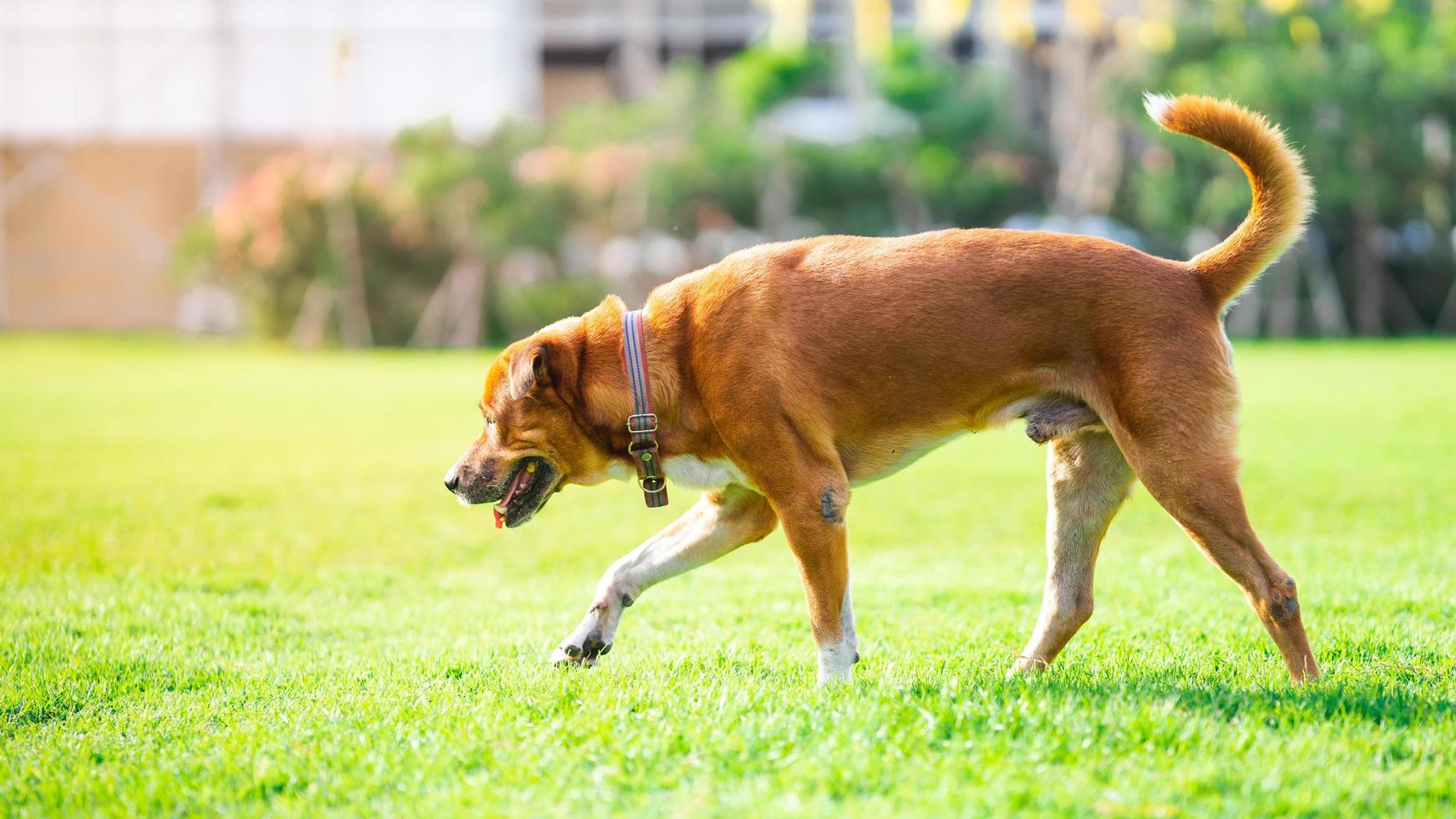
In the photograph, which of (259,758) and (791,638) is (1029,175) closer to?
(791,638)

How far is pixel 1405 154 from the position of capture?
99.0 ft

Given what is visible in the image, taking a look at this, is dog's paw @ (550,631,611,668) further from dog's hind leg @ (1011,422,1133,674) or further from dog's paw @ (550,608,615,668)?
dog's hind leg @ (1011,422,1133,674)

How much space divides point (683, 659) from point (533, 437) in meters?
1.10

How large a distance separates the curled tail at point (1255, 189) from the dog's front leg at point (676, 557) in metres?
1.99

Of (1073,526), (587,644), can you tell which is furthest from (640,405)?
(1073,526)

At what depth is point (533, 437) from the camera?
5734mm

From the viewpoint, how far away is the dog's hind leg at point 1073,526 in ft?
A: 18.3

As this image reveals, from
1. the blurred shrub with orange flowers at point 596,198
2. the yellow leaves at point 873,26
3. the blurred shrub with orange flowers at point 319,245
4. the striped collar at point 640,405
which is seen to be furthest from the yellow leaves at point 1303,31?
the striped collar at point 640,405

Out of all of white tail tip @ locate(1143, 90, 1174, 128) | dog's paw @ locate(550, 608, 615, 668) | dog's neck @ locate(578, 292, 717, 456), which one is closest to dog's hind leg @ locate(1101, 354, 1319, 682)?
white tail tip @ locate(1143, 90, 1174, 128)

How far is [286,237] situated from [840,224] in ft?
41.1

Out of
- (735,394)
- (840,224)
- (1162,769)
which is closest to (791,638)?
(735,394)

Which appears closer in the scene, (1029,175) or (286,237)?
(286,237)

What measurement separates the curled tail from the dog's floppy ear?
2.50 metres

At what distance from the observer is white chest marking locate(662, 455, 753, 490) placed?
18.0ft
